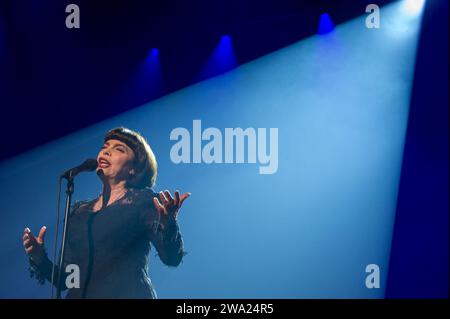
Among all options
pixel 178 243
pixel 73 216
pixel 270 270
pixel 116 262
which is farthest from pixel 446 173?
pixel 73 216

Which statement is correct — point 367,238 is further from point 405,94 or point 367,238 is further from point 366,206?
point 405,94

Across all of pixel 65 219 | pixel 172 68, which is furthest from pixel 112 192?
pixel 172 68

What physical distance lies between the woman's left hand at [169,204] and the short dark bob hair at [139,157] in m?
0.15

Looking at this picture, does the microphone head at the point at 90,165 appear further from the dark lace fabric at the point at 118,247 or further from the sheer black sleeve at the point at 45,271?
the sheer black sleeve at the point at 45,271

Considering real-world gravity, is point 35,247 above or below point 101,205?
below

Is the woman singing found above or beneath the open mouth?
beneath

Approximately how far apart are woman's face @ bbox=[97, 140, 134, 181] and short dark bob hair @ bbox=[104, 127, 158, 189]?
0.10 feet

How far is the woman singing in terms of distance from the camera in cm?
407

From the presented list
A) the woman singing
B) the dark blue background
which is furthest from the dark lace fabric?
the dark blue background

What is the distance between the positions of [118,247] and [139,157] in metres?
0.68

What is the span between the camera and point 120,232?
4113 millimetres

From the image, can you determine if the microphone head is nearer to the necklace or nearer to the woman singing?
the woman singing

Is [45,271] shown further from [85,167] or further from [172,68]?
[172,68]
